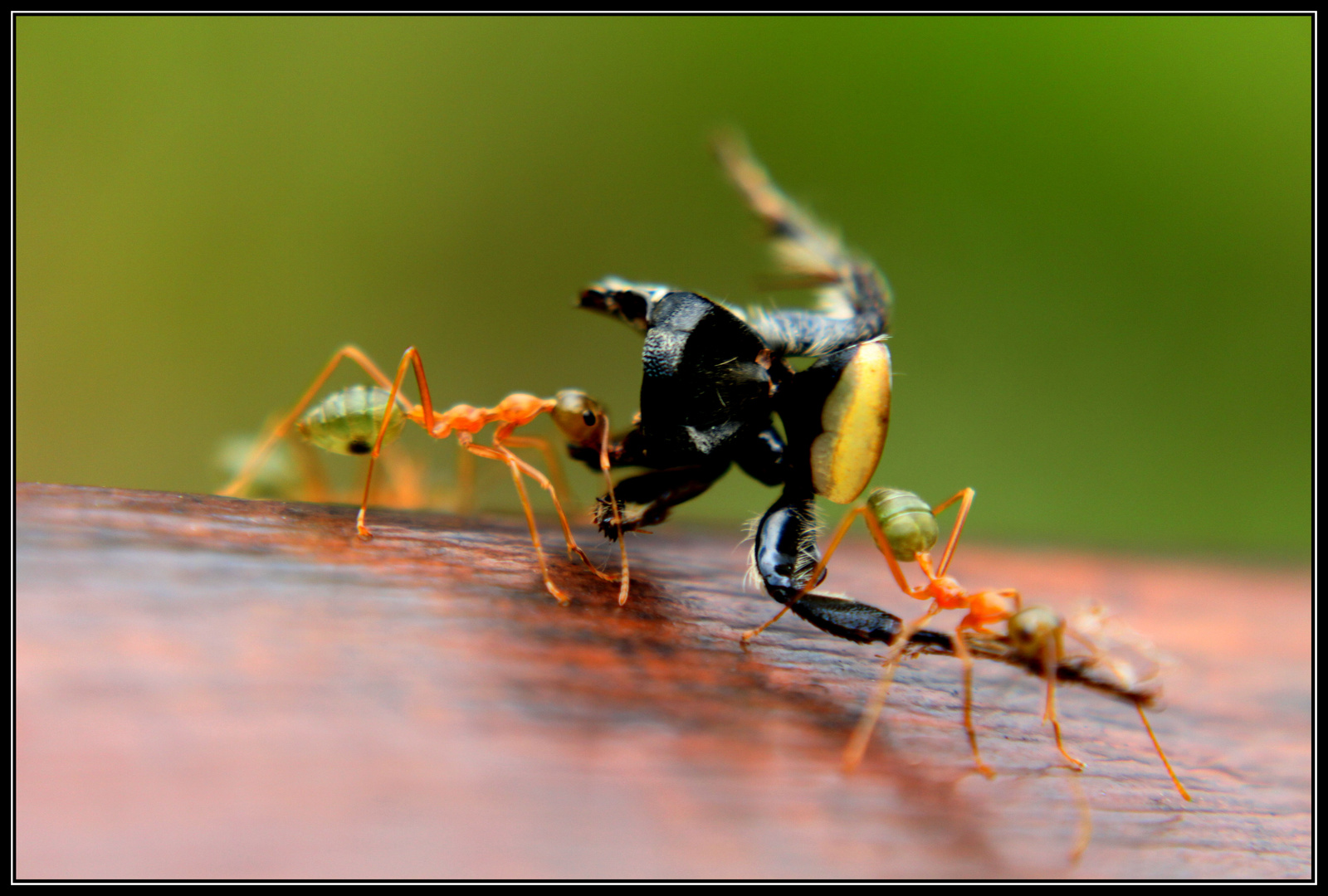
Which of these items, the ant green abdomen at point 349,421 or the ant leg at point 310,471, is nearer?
the ant green abdomen at point 349,421

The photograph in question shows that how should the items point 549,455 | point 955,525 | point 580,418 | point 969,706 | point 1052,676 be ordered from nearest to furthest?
point 969,706 < point 1052,676 < point 955,525 < point 580,418 < point 549,455

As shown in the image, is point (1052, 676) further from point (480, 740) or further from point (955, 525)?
point (480, 740)

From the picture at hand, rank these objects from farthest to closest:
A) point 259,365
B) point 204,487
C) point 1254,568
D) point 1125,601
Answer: point 259,365
point 204,487
point 1254,568
point 1125,601

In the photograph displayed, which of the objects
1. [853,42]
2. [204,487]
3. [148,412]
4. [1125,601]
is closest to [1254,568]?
[1125,601]

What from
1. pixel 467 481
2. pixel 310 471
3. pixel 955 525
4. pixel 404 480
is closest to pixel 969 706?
pixel 955 525

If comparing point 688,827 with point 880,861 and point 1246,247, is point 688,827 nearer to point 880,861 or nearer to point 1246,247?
point 880,861

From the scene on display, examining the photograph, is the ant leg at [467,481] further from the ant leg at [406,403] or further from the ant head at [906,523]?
the ant head at [906,523]

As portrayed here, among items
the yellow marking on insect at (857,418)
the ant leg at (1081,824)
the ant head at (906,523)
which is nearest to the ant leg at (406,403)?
the yellow marking on insect at (857,418)
